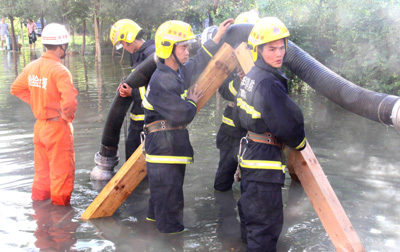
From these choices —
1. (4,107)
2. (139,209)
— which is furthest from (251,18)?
(4,107)

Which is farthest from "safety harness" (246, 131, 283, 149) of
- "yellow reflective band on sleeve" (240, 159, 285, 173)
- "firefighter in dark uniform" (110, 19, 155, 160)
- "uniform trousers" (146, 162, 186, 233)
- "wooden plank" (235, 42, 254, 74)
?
"firefighter in dark uniform" (110, 19, 155, 160)

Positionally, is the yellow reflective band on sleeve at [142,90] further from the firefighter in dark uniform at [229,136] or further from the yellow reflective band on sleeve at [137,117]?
the firefighter in dark uniform at [229,136]

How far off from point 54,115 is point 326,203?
3.34 metres

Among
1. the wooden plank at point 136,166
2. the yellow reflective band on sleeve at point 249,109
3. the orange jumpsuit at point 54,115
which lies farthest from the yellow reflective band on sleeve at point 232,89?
the orange jumpsuit at point 54,115

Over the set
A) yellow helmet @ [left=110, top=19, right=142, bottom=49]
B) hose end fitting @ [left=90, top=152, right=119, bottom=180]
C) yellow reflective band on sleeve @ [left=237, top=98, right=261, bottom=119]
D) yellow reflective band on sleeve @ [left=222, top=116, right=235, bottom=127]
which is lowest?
hose end fitting @ [left=90, top=152, right=119, bottom=180]

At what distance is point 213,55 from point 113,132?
219cm

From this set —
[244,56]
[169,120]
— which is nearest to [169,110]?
[169,120]

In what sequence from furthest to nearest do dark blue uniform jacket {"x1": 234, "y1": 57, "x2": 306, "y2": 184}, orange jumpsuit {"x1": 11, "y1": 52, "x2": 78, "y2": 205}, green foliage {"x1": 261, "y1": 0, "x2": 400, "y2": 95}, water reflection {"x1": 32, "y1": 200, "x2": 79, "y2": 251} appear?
1. green foliage {"x1": 261, "y1": 0, "x2": 400, "y2": 95}
2. orange jumpsuit {"x1": 11, "y1": 52, "x2": 78, "y2": 205}
3. water reflection {"x1": 32, "y1": 200, "x2": 79, "y2": 251}
4. dark blue uniform jacket {"x1": 234, "y1": 57, "x2": 306, "y2": 184}

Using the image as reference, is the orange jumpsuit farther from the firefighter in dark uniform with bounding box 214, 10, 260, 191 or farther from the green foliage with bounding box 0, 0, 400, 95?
the green foliage with bounding box 0, 0, 400, 95

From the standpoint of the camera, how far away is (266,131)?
3.83 meters

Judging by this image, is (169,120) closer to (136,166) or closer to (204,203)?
(136,166)

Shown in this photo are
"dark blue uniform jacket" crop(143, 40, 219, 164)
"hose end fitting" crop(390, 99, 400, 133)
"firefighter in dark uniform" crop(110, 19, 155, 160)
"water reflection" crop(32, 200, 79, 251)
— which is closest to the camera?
"hose end fitting" crop(390, 99, 400, 133)

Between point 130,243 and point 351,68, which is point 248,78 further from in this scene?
point 351,68

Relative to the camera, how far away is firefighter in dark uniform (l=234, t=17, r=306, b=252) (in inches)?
145
